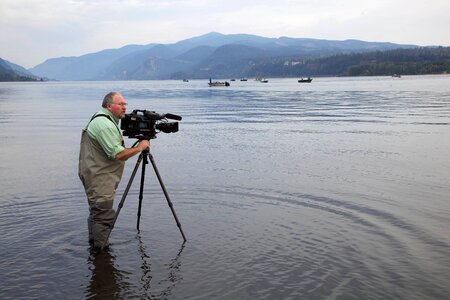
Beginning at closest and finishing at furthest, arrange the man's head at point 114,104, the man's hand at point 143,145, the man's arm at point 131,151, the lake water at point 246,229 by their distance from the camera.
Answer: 1. the lake water at point 246,229
2. the man's arm at point 131,151
3. the man's hand at point 143,145
4. the man's head at point 114,104

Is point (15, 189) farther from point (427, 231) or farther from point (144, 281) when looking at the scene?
point (427, 231)

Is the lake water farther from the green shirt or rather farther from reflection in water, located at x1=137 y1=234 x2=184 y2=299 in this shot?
the green shirt

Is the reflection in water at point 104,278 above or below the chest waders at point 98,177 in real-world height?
below

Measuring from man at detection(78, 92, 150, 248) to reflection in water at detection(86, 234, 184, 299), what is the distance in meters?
0.54

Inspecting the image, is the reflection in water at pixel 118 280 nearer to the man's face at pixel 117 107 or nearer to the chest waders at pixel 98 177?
the chest waders at pixel 98 177

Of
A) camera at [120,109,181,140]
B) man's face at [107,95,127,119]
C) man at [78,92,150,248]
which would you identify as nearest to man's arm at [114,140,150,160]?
man at [78,92,150,248]

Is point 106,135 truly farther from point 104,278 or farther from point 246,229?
point 246,229

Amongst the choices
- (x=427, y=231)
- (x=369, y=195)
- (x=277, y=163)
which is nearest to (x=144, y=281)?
(x=427, y=231)

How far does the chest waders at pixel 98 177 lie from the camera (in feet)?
26.8


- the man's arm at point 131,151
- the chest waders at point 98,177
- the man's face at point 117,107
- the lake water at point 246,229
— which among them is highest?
the man's face at point 117,107

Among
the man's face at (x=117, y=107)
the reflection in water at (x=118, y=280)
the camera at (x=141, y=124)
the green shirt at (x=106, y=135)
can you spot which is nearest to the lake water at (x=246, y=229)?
the reflection in water at (x=118, y=280)

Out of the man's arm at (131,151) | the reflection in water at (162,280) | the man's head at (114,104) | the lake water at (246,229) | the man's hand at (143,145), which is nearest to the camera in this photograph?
the reflection in water at (162,280)

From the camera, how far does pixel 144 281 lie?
24.8 ft

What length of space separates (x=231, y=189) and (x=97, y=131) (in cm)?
631
